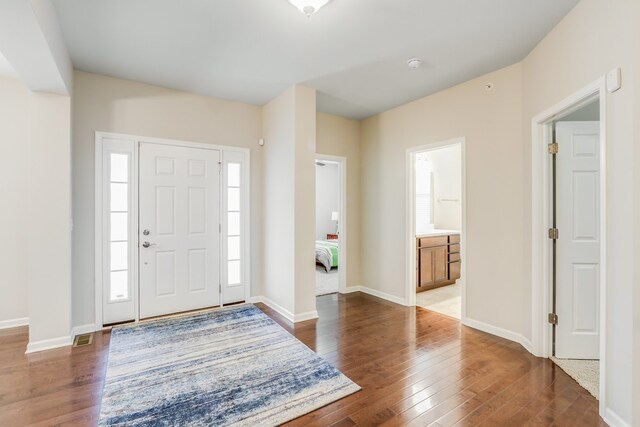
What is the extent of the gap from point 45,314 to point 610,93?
474 centimetres

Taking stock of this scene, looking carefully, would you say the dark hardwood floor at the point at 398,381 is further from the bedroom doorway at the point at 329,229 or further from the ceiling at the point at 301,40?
the ceiling at the point at 301,40

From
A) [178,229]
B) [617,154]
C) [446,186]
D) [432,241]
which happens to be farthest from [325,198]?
[617,154]

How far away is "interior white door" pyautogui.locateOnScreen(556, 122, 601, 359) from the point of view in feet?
8.64

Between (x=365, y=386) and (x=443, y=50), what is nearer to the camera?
(x=365, y=386)

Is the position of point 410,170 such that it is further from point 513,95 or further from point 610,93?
point 610,93

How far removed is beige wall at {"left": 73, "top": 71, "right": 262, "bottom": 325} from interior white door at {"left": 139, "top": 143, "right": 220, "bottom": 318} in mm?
270

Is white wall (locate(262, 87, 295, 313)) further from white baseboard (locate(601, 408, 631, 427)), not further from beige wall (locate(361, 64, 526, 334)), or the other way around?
white baseboard (locate(601, 408, 631, 427))

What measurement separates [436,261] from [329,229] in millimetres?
4438

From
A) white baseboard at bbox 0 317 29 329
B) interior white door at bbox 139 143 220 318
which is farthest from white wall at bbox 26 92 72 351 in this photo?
white baseboard at bbox 0 317 29 329

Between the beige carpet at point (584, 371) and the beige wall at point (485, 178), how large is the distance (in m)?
0.47

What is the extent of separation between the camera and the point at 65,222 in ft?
9.71

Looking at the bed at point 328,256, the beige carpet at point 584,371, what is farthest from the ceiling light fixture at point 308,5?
the bed at point 328,256

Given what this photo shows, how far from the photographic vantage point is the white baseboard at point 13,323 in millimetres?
3355

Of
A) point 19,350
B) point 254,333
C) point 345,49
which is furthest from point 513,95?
point 19,350
